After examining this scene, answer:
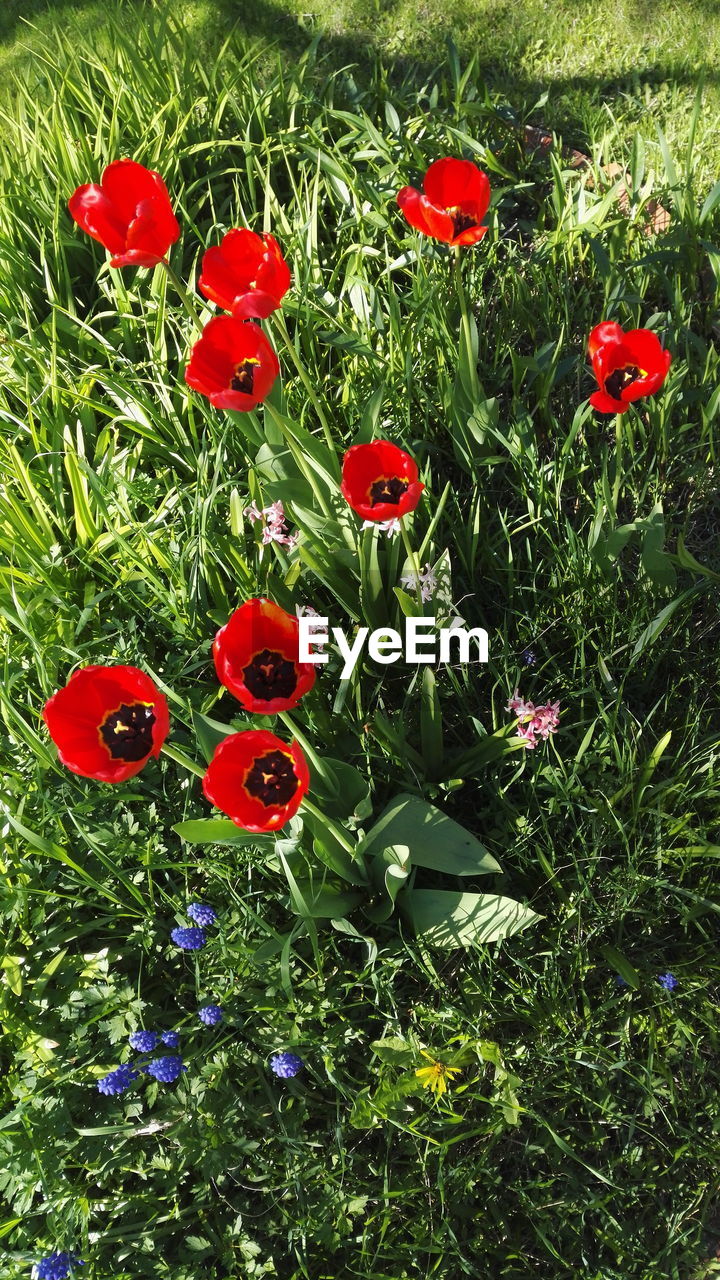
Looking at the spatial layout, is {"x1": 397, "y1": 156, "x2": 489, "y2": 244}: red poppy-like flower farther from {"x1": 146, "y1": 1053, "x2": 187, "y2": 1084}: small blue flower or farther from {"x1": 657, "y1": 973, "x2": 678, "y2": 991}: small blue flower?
{"x1": 146, "y1": 1053, "x2": 187, "y2": 1084}: small blue flower

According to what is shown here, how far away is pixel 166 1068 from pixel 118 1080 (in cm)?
8

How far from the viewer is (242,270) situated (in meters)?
1.60

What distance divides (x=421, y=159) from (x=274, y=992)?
7.10 ft

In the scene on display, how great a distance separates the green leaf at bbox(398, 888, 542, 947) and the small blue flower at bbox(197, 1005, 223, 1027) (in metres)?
0.35

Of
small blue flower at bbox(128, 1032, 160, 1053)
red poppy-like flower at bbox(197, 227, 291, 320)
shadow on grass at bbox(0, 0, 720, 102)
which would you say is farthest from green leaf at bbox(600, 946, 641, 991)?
shadow on grass at bbox(0, 0, 720, 102)

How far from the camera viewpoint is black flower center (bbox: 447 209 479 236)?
180 centimetres

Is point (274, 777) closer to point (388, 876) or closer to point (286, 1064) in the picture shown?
point (388, 876)

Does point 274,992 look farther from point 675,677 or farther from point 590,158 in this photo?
point 590,158

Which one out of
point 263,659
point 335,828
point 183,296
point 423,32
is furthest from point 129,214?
point 423,32

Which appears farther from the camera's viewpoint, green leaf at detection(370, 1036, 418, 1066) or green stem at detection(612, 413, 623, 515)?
green stem at detection(612, 413, 623, 515)

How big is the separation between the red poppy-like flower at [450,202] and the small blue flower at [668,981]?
4.42 feet

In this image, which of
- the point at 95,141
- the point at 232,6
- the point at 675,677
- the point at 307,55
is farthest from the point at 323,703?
the point at 232,6

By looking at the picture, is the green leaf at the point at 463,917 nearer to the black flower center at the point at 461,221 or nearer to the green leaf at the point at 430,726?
the green leaf at the point at 430,726

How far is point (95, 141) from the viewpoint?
2.74 m
